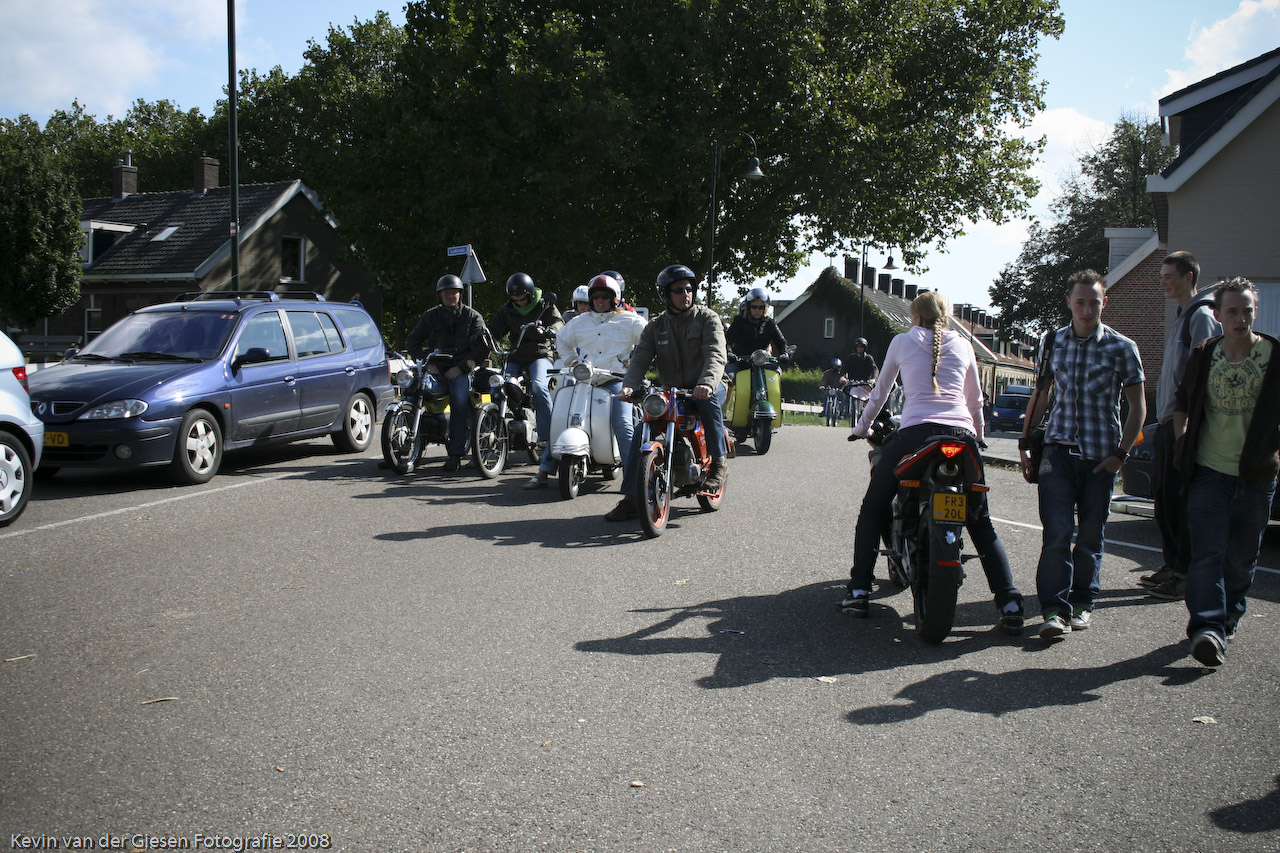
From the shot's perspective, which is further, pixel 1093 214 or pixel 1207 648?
pixel 1093 214

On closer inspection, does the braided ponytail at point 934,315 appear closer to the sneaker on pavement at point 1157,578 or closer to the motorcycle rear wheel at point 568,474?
the sneaker on pavement at point 1157,578

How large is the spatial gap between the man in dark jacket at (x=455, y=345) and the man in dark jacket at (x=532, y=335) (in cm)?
35

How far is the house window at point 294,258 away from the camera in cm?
4525

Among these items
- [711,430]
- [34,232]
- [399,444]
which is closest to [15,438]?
[399,444]

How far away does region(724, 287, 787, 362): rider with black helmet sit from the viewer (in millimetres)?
14438

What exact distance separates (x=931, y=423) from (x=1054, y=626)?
116 centimetres

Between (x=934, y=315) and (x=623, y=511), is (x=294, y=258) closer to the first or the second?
(x=623, y=511)

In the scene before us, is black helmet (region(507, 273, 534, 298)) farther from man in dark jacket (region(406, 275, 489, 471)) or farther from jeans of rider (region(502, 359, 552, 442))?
jeans of rider (region(502, 359, 552, 442))

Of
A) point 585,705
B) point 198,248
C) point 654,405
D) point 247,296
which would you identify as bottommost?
point 585,705

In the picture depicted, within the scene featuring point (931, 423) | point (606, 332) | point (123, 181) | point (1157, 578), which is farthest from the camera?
point (123, 181)

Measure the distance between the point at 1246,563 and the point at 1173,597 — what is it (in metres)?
1.25

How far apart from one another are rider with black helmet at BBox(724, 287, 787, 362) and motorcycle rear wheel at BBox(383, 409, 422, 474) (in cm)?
524

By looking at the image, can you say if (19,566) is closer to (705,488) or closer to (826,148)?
(705,488)

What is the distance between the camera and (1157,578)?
21.7 feet
